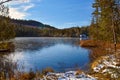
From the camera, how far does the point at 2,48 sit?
42.4 m

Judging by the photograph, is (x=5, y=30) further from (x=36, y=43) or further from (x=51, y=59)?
(x=36, y=43)

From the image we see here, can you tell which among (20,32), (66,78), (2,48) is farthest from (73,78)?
(20,32)

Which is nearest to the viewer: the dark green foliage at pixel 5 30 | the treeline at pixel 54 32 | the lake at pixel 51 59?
the lake at pixel 51 59

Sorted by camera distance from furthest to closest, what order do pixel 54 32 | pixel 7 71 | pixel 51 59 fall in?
1. pixel 54 32
2. pixel 51 59
3. pixel 7 71

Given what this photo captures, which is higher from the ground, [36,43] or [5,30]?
[5,30]

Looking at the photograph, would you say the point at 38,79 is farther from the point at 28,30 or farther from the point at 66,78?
the point at 28,30

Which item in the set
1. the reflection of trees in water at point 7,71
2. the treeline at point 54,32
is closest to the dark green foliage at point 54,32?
the treeline at point 54,32

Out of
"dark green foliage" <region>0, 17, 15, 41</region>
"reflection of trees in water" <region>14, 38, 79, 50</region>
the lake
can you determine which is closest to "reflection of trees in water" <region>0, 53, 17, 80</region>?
the lake

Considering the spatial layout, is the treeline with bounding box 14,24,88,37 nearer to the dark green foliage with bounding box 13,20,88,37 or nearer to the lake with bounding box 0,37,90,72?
the dark green foliage with bounding box 13,20,88,37

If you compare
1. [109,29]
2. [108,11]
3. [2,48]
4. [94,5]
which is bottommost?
[2,48]

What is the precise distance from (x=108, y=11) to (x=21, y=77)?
17.3 metres

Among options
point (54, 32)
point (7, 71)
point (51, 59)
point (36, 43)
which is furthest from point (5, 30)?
point (54, 32)

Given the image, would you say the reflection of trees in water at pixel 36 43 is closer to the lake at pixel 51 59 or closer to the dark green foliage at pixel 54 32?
the lake at pixel 51 59

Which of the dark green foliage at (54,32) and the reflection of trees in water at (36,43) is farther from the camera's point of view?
the dark green foliage at (54,32)
